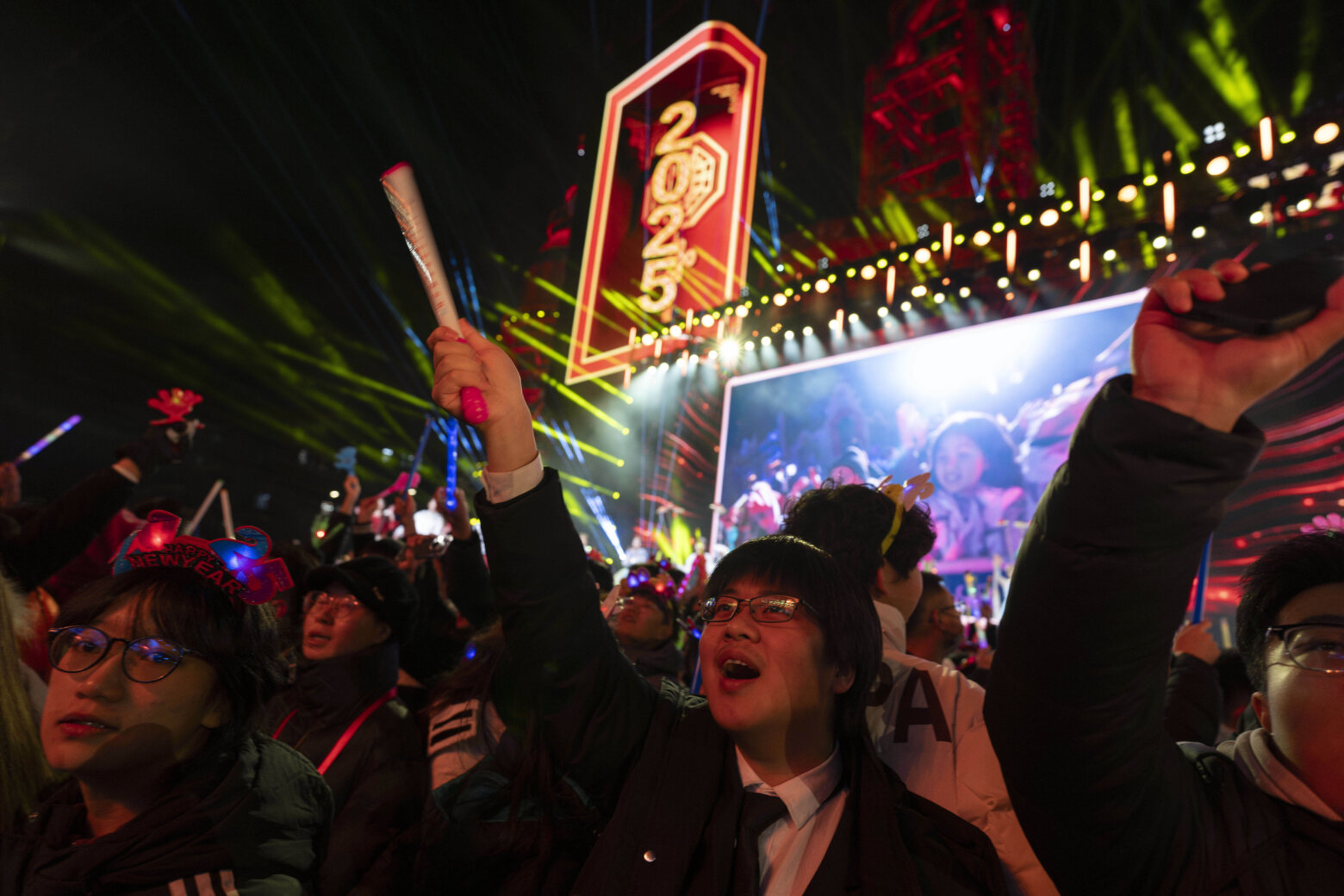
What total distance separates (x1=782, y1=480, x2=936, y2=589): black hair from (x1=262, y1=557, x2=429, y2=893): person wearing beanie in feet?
5.21

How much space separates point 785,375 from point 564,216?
18533 mm

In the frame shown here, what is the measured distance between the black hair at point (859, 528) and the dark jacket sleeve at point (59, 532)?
279 cm

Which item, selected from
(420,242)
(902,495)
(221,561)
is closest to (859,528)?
(902,495)

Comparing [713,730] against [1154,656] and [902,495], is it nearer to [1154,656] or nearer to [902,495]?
[1154,656]

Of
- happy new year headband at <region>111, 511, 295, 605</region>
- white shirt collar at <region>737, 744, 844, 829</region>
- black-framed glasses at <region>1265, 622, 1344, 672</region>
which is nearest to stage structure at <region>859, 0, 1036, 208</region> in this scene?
black-framed glasses at <region>1265, 622, 1344, 672</region>

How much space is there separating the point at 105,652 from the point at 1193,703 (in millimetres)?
3084

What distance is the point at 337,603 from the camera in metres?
2.87

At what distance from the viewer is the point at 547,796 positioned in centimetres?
174

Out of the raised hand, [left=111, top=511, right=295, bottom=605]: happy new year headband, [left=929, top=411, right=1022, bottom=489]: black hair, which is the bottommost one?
[left=111, top=511, right=295, bottom=605]: happy new year headband

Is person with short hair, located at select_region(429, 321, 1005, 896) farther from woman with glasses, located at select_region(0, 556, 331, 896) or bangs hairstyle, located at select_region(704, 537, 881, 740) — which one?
woman with glasses, located at select_region(0, 556, 331, 896)

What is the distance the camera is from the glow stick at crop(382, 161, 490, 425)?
143 centimetres

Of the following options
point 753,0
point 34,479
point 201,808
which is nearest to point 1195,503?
point 201,808

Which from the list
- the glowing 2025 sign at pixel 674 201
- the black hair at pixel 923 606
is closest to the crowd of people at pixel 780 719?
the black hair at pixel 923 606

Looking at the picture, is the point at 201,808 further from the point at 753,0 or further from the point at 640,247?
the point at 753,0
